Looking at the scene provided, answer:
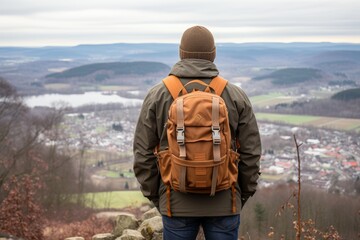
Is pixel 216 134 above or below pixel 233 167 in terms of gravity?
above

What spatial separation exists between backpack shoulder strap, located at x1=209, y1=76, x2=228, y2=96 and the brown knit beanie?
0.58 ft

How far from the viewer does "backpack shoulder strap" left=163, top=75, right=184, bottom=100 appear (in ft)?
10.3

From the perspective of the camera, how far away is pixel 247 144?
323 cm

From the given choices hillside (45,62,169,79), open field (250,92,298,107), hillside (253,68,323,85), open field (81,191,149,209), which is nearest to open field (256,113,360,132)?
open field (250,92,298,107)

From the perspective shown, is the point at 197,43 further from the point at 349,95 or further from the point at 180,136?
the point at 349,95

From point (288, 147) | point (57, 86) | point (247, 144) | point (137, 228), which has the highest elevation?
point (247, 144)

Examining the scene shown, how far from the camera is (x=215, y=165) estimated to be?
2.86m

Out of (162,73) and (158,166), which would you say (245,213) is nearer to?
(158,166)

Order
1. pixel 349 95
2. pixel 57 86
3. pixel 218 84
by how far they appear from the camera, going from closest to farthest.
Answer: pixel 218 84 < pixel 349 95 < pixel 57 86

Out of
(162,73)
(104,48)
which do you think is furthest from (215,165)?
(104,48)

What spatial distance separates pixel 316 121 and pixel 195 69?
203 ft

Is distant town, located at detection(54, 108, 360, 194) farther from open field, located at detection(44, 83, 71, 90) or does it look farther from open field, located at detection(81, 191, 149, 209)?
open field, located at detection(44, 83, 71, 90)

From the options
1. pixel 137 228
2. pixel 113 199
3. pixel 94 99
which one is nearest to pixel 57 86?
pixel 94 99

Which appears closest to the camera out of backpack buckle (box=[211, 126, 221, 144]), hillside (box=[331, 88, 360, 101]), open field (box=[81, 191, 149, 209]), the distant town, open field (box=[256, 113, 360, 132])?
backpack buckle (box=[211, 126, 221, 144])
